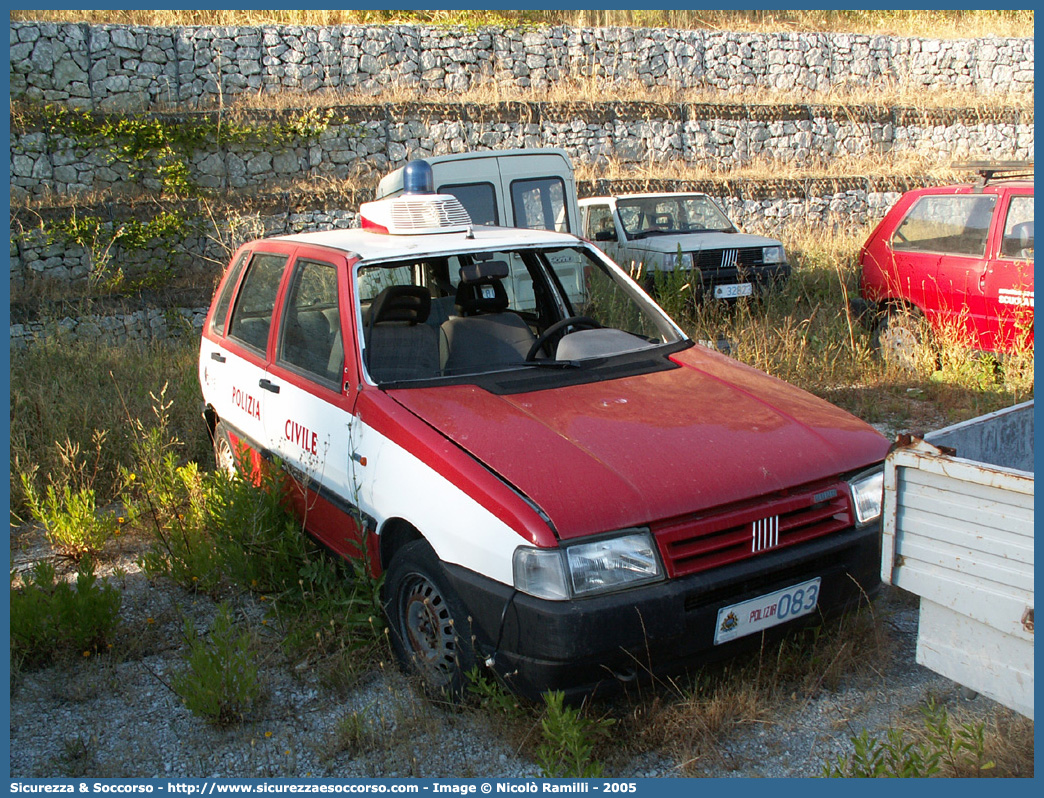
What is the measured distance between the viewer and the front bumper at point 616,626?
9.10 ft

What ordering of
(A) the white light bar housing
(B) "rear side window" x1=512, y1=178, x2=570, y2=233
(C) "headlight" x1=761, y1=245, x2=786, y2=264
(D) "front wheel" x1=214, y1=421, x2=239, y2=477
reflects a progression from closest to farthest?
1. (A) the white light bar housing
2. (D) "front wheel" x1=214, y1=421, x2=239, y2=477
3. (B) "rear side window" x1=512, y1=178, x2=570, y2=233
4. (C) "headlight" x1=761, y1=245, x2=786, y2=264

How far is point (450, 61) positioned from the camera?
744 inches

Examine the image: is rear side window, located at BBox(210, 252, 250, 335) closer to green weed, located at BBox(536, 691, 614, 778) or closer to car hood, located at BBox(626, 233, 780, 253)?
green weed, located at BBox(536, 691, 614, 778)

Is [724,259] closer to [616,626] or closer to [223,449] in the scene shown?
[223,449]

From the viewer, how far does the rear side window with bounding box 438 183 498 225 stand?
32.2 ft

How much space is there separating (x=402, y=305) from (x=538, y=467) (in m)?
1.57

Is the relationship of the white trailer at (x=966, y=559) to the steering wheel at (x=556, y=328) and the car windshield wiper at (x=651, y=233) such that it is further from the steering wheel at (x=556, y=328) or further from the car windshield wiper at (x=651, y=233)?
the car windshield wiper at (x=651, y=233)

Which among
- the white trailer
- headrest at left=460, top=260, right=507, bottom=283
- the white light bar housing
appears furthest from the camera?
the white light bar housing

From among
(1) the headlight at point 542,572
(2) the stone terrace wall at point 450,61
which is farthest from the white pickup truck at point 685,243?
(2) the stone terrace wall at point 450,61

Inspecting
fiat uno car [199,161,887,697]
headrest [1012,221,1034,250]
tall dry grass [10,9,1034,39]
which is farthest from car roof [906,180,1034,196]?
tall dry grass [10,9,1034,39]

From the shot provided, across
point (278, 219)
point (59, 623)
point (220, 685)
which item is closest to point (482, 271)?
point (220, 685)

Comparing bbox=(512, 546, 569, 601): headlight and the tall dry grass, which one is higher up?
the tall dry grass

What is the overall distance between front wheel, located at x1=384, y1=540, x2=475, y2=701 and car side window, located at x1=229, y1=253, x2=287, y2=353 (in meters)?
1.81

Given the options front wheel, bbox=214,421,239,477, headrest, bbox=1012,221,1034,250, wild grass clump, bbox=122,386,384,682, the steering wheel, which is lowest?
wild grass clump, bbox=122,386,384,682
